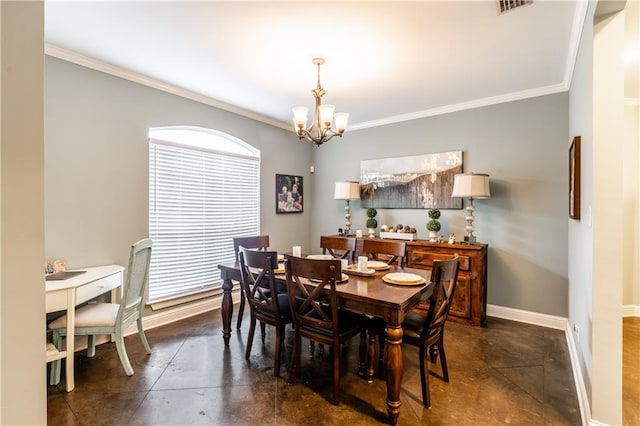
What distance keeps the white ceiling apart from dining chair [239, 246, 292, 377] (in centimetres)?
171

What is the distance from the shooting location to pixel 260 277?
2.40 m

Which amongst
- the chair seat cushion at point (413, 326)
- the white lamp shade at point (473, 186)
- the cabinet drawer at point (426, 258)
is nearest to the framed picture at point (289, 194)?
the cabinet drawer at point (426, 258)

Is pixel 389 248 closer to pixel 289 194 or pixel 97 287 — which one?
pixel 289 194

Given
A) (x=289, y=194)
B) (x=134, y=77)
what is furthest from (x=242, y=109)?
(x=289, y=194)

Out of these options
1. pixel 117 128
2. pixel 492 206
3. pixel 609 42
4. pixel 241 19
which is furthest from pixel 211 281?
pixel 609 42

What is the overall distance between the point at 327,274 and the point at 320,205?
131 inches

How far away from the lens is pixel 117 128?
3.01m

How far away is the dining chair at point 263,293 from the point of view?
232 centimetres

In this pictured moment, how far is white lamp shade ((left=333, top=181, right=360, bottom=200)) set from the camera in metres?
4.51

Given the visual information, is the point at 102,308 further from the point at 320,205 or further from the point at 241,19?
the point at 320,205

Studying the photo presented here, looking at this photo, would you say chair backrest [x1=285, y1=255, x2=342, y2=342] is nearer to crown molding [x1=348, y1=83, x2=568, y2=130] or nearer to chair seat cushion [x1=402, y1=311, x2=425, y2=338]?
chair seat cushion [x1=402, y1=311, x2=425, y2=338]

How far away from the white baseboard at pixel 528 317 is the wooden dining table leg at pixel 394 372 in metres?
2.48

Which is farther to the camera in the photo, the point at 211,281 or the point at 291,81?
the point at 211,281


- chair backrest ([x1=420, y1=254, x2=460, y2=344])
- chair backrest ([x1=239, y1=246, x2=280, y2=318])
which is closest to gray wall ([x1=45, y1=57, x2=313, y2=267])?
chair backrest ([x1=239, y1=246, x2=280, y2=318])
